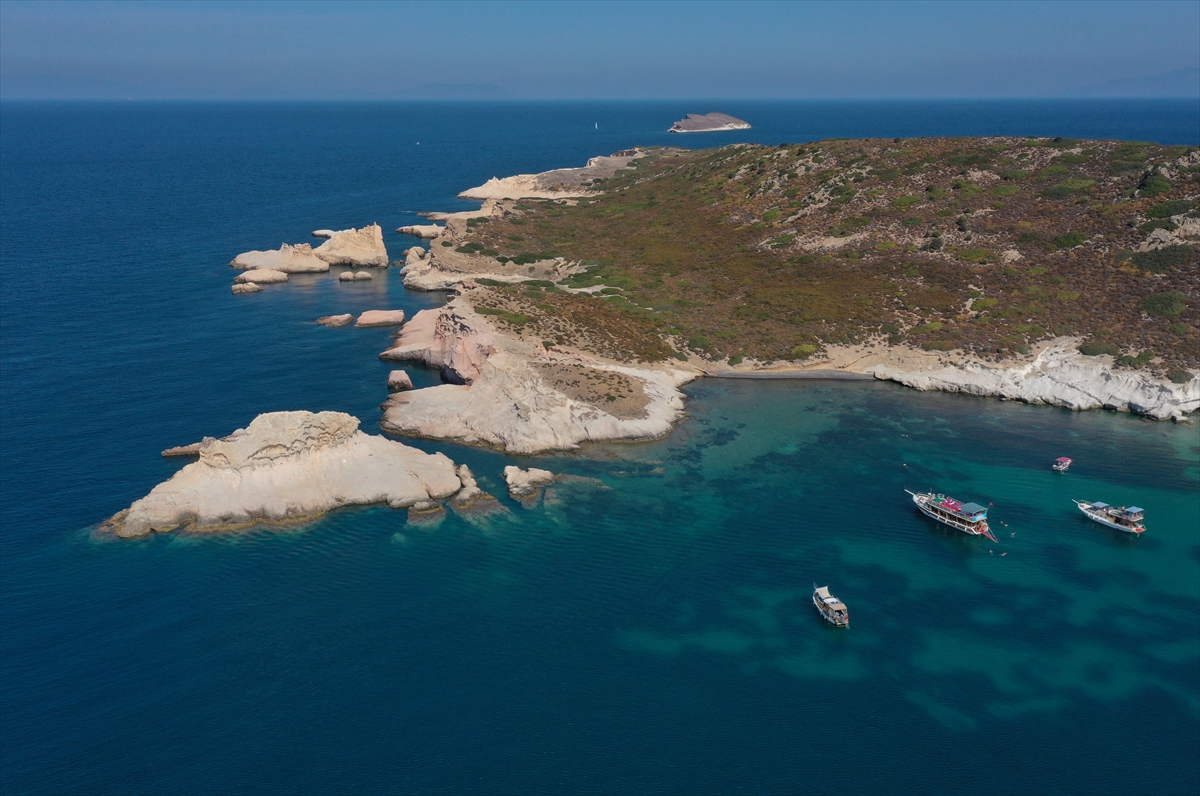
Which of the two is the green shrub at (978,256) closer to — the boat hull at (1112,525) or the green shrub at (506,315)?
the boat hull at (1112,525)

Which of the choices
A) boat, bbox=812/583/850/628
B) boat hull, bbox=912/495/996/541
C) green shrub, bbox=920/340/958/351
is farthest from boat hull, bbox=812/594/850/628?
green shrub, bbox=920/340/958/351

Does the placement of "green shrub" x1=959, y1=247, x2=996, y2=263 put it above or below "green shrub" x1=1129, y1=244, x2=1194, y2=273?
below

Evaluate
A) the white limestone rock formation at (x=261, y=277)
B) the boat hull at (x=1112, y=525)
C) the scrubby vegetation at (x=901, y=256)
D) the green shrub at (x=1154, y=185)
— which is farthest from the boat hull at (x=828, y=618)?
the white limestone rock formation at (x=261, y=277)

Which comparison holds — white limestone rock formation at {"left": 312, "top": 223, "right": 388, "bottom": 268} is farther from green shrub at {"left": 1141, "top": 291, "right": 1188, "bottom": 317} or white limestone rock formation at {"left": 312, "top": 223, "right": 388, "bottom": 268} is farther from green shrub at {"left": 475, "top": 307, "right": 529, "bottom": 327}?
green shrub at {"left": 1141, "top": 291, "right": 1188, "bottom": 317}

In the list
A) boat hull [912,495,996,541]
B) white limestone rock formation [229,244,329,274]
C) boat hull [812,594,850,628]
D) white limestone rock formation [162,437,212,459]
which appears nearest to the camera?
boat hull [812,594,850,628]

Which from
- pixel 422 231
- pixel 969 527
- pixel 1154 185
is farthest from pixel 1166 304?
pixel 422 231

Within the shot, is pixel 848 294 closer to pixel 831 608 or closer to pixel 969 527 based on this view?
pixel 969 527

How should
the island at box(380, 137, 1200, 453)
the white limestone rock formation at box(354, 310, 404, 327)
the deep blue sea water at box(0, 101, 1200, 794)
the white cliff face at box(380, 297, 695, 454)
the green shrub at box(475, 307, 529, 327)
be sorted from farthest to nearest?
the white limestone rock formation at box(354, 310, 404, 327) < the green shrub at box(475, 307, 529, 327) < the island at box(380, 137, 1200, 453) < the white cliff face at box(380, 297, 695, 454) < the deep blue sea water at box(0, 101, 1200, 794)

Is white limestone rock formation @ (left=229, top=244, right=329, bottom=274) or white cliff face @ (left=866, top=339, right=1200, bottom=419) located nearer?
white cliff face @ (left=866, top=339, right=1200, bottom=419)
